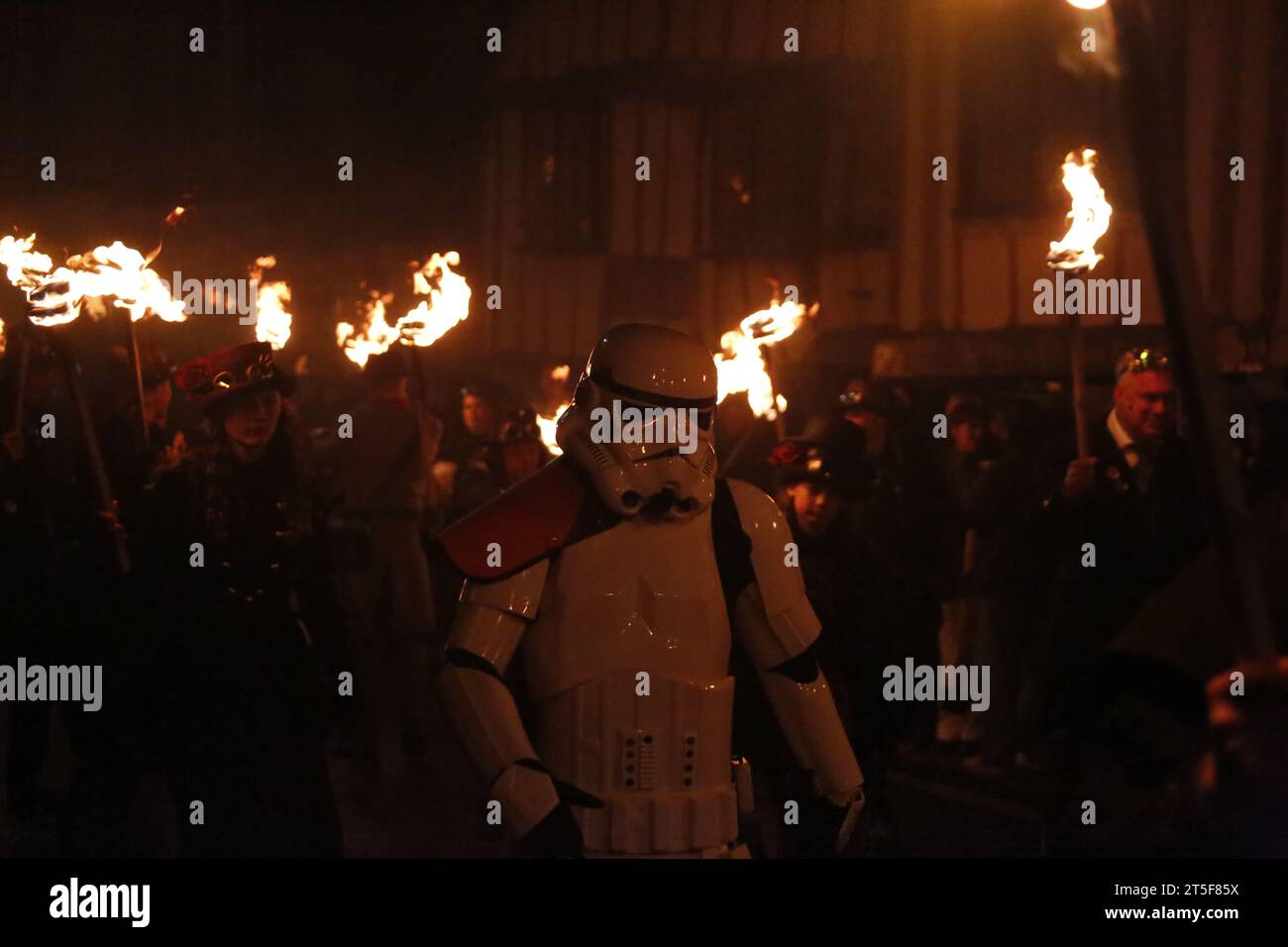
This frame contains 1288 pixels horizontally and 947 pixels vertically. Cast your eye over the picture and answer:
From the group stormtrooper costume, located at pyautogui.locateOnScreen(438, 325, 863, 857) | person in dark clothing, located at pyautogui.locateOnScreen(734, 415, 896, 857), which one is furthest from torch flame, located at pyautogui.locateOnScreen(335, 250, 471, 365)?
stormtrooper costume, located at pyautogui.locateOnScreen(438, 325, 863, 857)

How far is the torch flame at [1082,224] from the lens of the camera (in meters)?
7.16

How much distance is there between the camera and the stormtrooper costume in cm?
449

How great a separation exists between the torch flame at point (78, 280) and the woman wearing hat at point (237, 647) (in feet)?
2.53

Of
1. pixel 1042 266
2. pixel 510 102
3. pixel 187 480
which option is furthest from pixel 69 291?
pixel 510 102

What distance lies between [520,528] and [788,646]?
74 cm

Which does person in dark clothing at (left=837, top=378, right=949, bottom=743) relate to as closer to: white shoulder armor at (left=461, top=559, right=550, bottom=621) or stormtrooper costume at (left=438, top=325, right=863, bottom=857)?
stormtrooper costume at (left=438, top=325, right=863, bottom=857)

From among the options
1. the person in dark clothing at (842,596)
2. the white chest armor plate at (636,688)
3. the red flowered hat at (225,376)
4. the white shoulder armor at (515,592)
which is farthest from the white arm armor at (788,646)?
the red flowered hat at (225,376)

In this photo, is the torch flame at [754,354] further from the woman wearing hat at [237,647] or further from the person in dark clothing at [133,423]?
the person in dark clothing at [133,423]

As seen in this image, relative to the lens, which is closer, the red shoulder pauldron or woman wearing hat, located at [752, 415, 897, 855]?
the red shoulder pauldron

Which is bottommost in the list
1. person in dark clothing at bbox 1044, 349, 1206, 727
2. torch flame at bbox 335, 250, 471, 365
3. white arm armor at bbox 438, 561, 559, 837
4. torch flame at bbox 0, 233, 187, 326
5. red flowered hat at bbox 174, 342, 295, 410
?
white arm armor at bbox 438, 561, 559, 837

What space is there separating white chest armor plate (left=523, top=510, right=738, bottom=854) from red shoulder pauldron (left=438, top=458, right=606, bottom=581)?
0.06 meters

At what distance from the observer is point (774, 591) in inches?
186

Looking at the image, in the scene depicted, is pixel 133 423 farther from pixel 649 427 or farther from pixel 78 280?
pixel 649 427
